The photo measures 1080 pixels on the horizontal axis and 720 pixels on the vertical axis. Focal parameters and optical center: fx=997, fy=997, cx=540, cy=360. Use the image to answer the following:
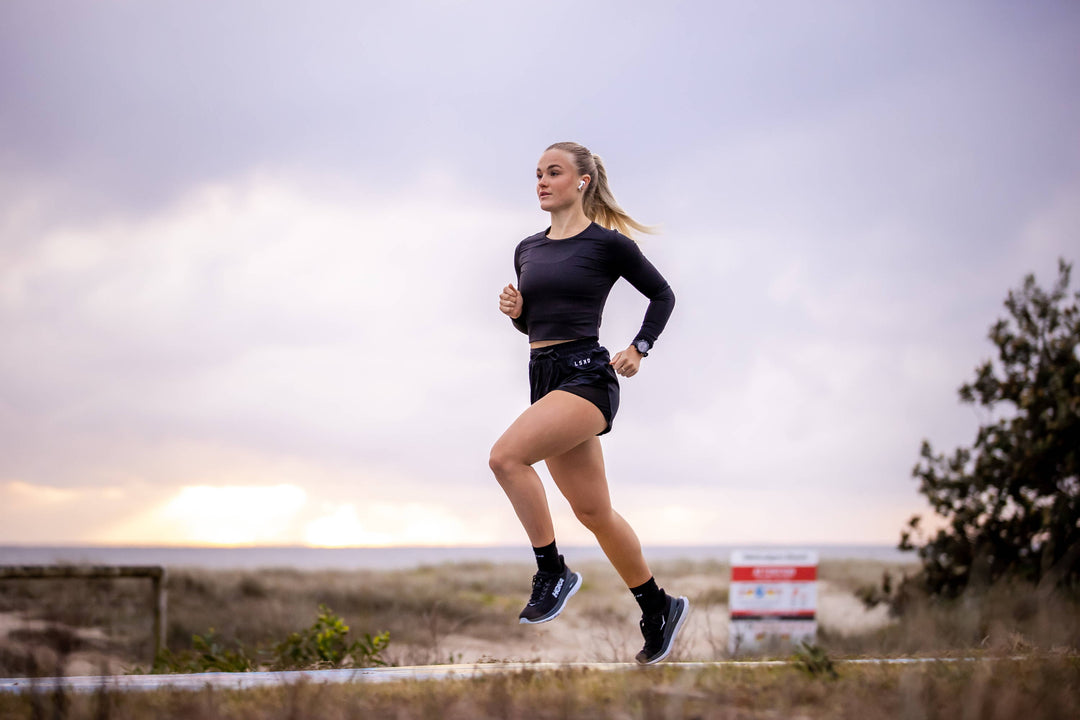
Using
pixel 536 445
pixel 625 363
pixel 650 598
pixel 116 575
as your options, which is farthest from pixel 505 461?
pixel 116 575

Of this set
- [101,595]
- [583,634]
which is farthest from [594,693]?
[583,634]

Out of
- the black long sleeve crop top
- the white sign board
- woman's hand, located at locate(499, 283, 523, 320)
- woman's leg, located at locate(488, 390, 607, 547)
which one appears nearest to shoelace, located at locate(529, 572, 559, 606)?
woman's leg, located at locate(488, 390, 607, 547)

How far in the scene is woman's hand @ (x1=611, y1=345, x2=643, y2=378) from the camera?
4.74 metres

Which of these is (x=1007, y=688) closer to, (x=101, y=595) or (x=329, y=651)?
(x=329, y=651)

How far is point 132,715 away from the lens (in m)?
3.29

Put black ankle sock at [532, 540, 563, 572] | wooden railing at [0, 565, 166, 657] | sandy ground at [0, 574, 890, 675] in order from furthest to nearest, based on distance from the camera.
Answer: sandy ground at [0, 574, 890, 675] < wooden railing at [0, 565, 166, 657] < black ankle sock at [532, 540, 563, 572]

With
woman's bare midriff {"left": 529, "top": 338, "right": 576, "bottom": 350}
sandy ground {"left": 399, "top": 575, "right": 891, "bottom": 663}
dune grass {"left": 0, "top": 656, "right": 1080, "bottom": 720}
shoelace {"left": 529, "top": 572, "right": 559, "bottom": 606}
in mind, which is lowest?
sandy ground {"left": 399, "top": 575, "right": 891, "bottom": 663}

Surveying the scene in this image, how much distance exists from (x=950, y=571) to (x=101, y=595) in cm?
1240

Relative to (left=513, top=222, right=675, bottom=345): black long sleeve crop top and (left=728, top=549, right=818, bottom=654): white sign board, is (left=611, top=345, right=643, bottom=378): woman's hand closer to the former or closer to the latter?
(left=513, top=222, right=675, bottom=345): black long sleeve crop top

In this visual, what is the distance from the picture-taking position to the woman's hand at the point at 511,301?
4.89m

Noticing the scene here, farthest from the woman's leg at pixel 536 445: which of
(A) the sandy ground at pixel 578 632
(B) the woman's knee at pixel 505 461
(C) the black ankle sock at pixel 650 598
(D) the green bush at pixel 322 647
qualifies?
(A) the sandy ground at pixel 578 632

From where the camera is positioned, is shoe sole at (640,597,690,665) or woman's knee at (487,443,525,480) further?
shoe sole at (640,597,690,665)

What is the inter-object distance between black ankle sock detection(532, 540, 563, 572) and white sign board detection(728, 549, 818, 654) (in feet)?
27.8

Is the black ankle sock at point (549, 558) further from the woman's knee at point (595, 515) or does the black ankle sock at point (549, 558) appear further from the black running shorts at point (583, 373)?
the black running shorts at point (583, 373)
